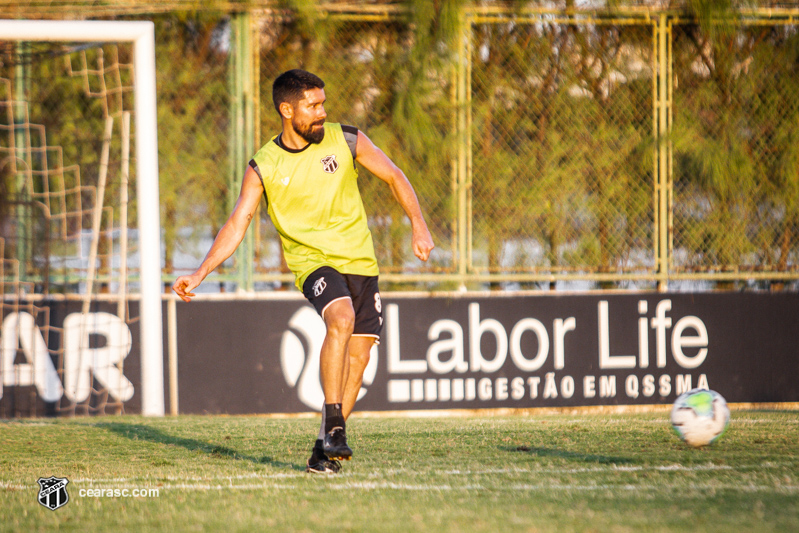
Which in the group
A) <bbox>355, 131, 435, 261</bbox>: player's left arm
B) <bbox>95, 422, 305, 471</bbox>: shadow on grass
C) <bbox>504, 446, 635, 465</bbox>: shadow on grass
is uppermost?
<bbox>355, 131, 435, 261</bbox>: player's left arm

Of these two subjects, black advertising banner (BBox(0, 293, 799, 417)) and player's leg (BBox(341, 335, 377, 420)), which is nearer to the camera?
player's leg (BBox(341, 335, 377, 420))

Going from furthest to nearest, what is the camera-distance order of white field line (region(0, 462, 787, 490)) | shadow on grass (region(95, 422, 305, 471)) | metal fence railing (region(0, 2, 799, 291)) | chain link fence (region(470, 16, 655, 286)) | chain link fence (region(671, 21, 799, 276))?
chain link fence (region(671, 21, 799, 276)) → chain link fence (region(470, 16, 655, 286)) → metal fence railing (region(0, 2, 799, 291)) → shadow on grass (region(95, 422, 305, 471)) → white field line (region(0, 462, 787, 490))

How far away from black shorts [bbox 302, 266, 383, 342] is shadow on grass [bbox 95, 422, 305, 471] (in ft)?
2.58

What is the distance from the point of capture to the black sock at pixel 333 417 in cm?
384

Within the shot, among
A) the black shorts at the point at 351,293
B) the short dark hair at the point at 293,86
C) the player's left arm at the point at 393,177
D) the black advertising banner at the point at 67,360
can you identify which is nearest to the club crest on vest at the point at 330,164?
the player's left arm at the point at 393,177

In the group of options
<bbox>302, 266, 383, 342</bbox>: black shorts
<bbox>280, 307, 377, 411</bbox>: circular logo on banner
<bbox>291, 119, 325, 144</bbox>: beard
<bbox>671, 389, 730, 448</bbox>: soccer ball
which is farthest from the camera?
<bbox>280, 307, 377, 411</bbox>: circular logo on banner

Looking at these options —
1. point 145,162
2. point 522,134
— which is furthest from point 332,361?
point 522,134

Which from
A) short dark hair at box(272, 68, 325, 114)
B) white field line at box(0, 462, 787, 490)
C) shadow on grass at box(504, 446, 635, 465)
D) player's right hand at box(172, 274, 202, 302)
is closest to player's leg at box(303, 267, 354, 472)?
white field line at box(0, 462, 787, 490)

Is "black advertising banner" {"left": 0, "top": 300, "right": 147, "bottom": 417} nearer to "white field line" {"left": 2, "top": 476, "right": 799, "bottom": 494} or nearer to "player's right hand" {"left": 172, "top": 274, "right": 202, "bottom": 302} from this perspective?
"player's right hand" {"left": 172, "top": 274, "right": 202, "bottom": 302}

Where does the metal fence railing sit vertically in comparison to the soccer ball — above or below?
above

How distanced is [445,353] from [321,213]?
3.77 m

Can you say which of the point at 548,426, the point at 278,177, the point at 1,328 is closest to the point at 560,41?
the point at 548,426

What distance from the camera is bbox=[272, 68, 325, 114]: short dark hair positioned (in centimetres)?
415

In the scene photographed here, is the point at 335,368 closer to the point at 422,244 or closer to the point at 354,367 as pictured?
the point at 354,367
